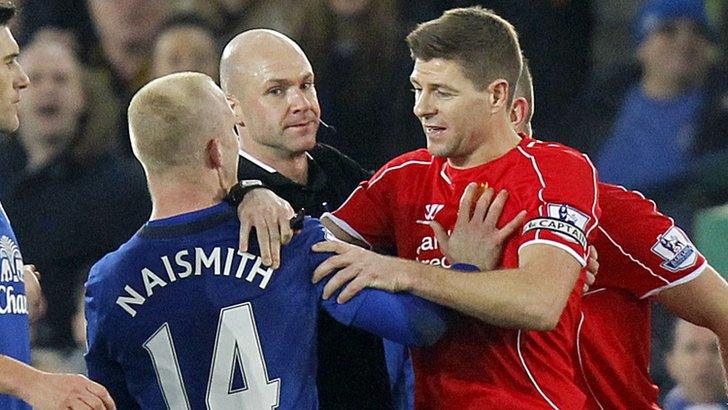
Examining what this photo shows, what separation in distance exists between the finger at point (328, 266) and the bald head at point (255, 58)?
1130 millimetres

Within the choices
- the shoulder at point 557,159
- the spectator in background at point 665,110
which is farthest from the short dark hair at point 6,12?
the spectator in background at point 665,110

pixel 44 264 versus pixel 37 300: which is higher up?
pixel 37 300

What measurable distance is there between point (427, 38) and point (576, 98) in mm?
3869

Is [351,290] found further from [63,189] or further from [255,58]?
[63,189]

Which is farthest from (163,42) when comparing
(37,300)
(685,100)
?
(37,300)

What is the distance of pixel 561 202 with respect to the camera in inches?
121

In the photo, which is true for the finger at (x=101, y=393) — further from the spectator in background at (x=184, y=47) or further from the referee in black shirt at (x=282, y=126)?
the spectator in background at (x=184, y=47)

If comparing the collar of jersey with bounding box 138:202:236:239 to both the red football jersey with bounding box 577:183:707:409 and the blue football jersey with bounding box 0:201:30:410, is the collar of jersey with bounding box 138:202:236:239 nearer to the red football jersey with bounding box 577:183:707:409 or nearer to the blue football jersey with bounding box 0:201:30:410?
the blue football jersey with bounding box 0:201:30:410

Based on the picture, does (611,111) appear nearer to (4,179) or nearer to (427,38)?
(4,179)

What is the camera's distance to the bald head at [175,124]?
2881mm

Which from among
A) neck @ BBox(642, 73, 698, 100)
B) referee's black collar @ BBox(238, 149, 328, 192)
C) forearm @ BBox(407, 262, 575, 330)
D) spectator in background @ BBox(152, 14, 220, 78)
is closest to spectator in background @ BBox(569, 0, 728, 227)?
neck @ BBox(642, 73, 698, 100)

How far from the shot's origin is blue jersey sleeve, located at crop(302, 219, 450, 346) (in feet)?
9.57

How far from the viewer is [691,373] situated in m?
5.99

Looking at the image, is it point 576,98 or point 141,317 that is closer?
point 141,317
